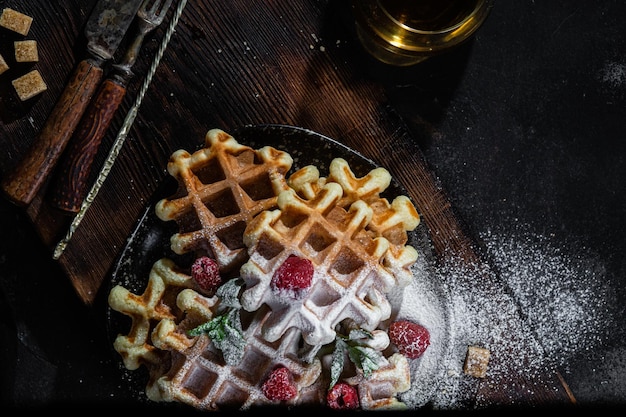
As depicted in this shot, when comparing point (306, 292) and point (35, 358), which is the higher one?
point (306, 292)

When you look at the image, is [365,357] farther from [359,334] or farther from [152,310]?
[152,310]

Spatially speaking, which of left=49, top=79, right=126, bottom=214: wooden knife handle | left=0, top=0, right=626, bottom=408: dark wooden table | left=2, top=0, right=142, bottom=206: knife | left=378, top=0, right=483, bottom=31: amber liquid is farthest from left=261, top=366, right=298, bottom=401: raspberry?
left=378, top=0, right=483, bottom=31: amber liquid

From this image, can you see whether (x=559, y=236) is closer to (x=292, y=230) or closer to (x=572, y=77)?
(x=572, y=77)

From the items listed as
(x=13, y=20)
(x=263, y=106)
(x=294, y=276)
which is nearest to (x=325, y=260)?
(x=294, y=276)

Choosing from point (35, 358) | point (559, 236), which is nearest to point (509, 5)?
point (559, 236)

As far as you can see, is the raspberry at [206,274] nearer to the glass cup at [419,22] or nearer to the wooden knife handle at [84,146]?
the wooden knife handle at [84,146]

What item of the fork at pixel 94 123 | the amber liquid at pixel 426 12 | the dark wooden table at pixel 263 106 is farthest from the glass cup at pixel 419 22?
the fork at pixel 94 123
